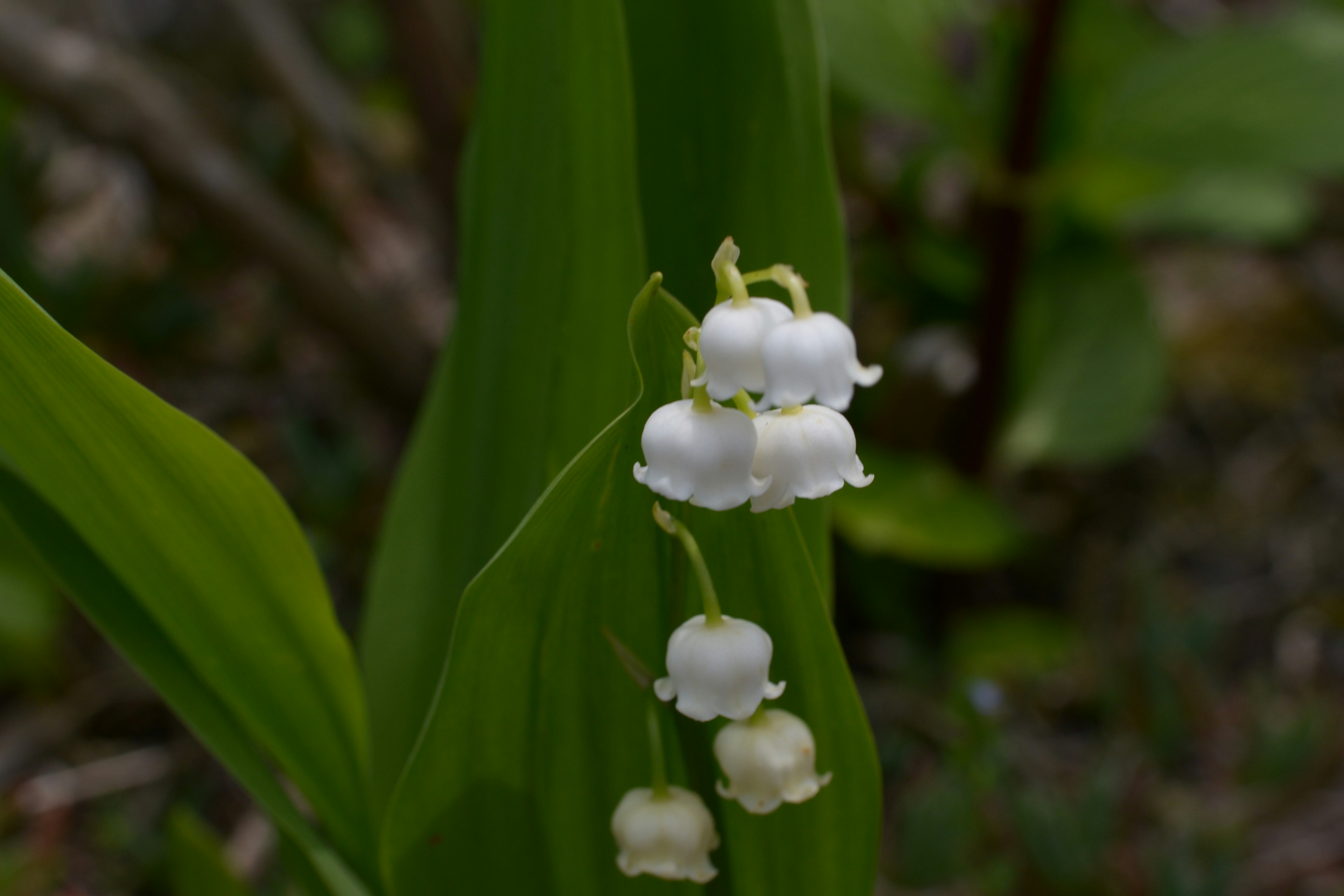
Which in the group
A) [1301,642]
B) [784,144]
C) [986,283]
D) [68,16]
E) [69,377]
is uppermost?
[68,16]

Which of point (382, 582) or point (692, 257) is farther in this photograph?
point (382, 582)

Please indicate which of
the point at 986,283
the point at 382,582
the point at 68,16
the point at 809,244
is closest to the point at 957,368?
the point at 986,283

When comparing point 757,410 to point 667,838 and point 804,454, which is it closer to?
point 804,454

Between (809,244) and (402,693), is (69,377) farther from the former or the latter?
(809,244)

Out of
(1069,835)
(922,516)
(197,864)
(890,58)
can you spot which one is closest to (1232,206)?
(890,58)

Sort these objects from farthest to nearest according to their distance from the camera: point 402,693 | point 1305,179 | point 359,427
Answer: point 1305,179
point 359,427
point 402,693

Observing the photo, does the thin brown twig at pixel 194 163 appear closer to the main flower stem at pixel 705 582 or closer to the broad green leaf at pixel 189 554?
the broad green leaf at pixel 189 554
